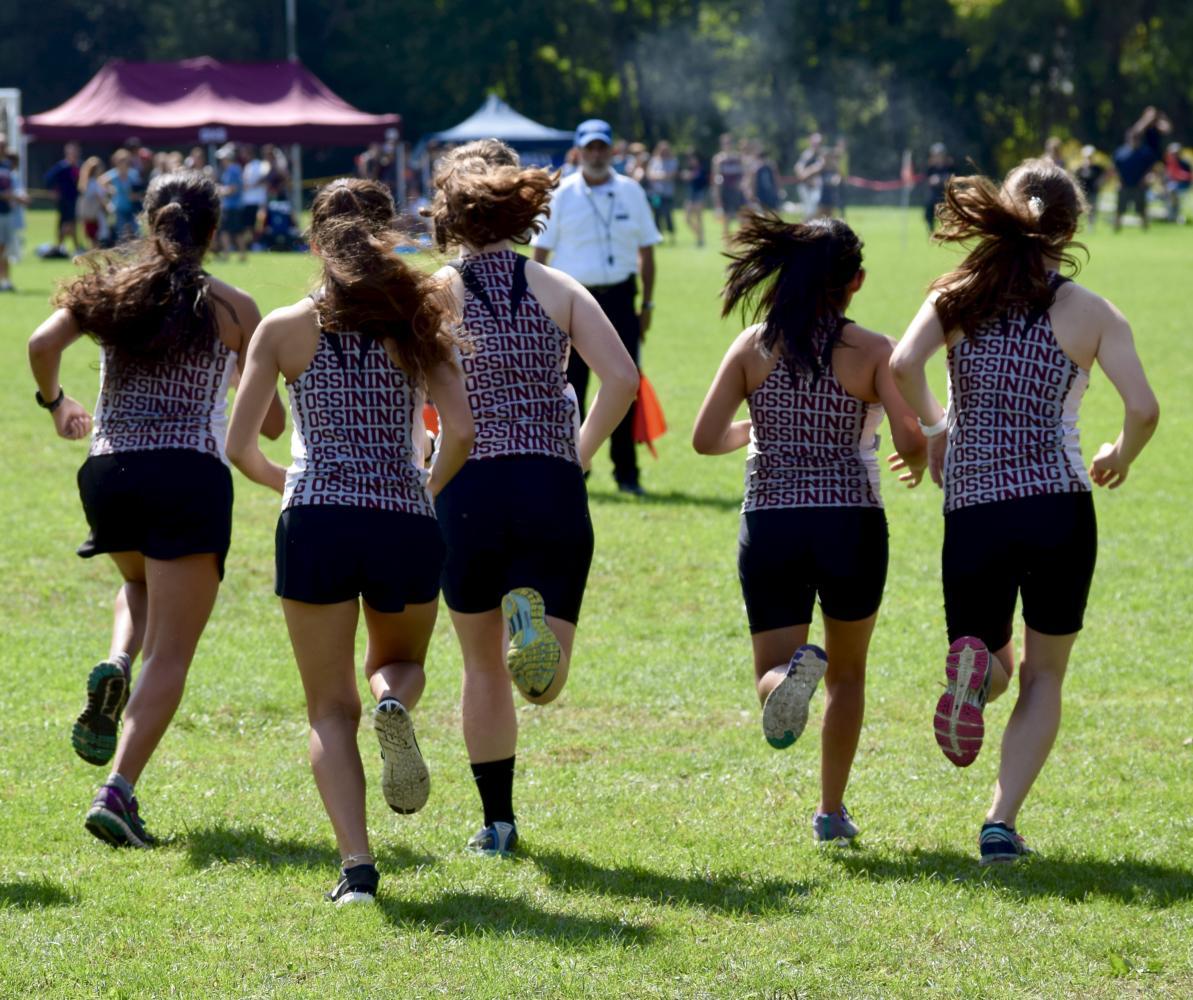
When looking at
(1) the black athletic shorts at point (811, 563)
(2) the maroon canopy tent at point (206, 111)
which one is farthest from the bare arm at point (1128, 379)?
(2) the maroon canopy tent at point (206, 111)

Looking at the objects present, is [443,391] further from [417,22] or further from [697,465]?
[417,22]

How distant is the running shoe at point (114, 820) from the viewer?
5.01 meters

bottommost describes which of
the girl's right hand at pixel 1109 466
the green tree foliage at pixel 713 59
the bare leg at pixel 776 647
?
the bare leg at pixel 776 647

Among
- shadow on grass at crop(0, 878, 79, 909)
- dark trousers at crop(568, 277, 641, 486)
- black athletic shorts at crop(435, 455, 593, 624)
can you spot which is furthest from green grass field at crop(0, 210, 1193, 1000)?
dark trousers at crop(568, 277, 641, 486)

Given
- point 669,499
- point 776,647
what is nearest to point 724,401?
point 776,647

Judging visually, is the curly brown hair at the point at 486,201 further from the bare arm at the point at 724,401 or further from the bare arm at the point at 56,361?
the bare arm at the point at 56,361

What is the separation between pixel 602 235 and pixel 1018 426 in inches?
238

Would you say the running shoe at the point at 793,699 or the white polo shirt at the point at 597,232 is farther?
the white polo shirt at the point at 597,232

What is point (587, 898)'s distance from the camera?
4.64 meters

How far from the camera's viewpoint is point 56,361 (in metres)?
5.27

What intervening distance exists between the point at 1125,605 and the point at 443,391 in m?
5.10

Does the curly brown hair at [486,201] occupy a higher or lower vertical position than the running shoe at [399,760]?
higher

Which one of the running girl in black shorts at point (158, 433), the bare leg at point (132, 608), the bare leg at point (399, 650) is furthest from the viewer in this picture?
the bare leg at point (132, 608)

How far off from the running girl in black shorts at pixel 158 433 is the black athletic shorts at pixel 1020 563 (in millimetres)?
2069
